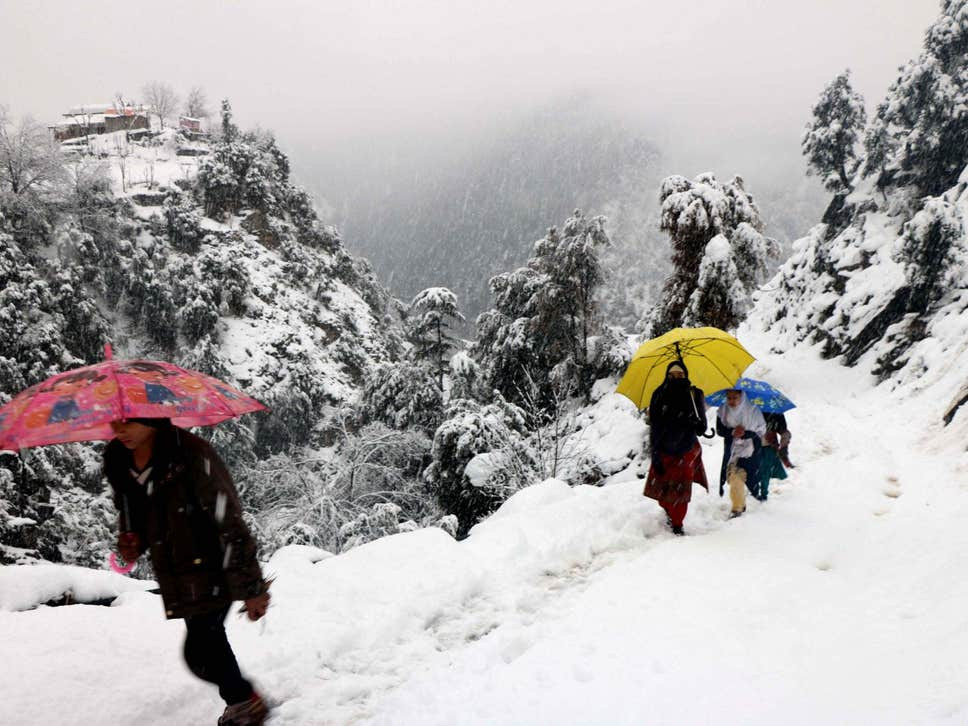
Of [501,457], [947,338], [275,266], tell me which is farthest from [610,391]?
[275,266]

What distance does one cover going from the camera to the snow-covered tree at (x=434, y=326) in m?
18.7

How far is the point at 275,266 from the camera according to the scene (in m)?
43.4

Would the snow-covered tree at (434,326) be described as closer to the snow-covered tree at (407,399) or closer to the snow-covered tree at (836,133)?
→ the snow-covered tree at (407,399)

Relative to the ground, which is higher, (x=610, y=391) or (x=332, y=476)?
(x=610, y=391)

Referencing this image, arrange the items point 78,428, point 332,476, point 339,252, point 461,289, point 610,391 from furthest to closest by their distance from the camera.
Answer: point 461,289 → point 339,252 → point 610,391 → point 332,476 → point 78,428

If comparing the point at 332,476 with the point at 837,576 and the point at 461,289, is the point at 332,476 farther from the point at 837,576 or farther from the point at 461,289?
the point at 461,289

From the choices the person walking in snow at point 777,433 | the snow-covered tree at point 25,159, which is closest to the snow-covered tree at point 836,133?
the person walking in snow at point 777,433

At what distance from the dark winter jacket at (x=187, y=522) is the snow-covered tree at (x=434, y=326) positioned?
16.1m

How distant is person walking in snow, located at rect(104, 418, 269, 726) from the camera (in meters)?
2.55

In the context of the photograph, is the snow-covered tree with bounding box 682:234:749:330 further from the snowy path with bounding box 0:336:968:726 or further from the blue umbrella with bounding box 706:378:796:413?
the snowy path with bounding box 0:336:968:726

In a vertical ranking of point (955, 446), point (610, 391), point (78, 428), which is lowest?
point (610, 391)

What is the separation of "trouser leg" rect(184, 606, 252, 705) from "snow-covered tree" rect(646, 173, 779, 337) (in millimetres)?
16535

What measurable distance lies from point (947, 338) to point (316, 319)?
38224mm

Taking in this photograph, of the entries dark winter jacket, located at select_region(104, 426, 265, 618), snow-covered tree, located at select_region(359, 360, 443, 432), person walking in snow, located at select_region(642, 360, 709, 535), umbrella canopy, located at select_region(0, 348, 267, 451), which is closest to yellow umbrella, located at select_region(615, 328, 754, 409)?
person walking in snow, located at select_region(642, 360, 709, 535)
